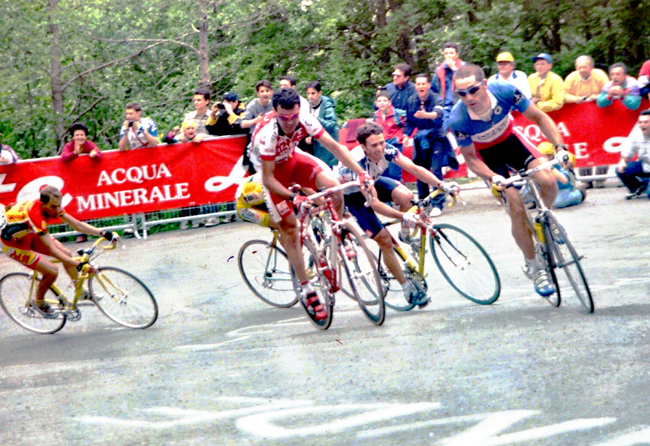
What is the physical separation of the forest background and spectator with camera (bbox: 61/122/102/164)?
5.57 metres

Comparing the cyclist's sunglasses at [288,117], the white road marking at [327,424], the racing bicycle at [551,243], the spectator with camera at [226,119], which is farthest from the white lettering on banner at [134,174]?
the white road marking at [327,424]

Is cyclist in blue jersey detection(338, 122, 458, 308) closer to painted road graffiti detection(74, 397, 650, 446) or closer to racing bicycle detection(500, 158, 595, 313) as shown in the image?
racing bicycle detection(500, 158, 595, 313)

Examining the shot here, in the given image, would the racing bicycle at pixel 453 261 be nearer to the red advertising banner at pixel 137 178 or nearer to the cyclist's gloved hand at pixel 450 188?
the cyclist's gloved hand at pixel 450 188

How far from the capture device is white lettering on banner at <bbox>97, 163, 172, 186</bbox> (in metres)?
13.2

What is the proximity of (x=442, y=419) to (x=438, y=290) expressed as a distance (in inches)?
142

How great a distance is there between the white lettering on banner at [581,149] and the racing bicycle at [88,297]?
8.00m

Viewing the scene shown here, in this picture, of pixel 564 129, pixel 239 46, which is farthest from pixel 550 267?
pixel 239 46

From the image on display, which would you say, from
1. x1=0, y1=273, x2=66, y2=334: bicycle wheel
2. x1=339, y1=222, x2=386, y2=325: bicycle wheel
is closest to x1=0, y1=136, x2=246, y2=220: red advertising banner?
x1=0, y1=273, x2=66, y2=334: bicycle wheel

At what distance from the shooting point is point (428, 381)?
5574 mm

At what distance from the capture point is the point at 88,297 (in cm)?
830

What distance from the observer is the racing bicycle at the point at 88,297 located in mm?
8117

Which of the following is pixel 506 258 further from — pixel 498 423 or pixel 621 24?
pixel 621 24

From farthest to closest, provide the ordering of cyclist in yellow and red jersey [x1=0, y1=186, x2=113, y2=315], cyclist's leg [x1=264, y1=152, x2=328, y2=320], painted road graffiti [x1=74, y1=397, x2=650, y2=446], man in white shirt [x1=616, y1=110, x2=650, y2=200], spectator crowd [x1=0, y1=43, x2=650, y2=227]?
1. spectator crowd [x1=0, y1=43, x2=650, y2=227]
2. man in white shirt [x1=616, y1=110, x2=650, y2=200]
3. cyclist in yellow and red jersey [x1=0, y1=186, x2=113, y2=315]
4. cyclist's leg [x1=264, y1=152, x2=328, y2=320]
5. painted road graffiti [x1=74, y1=397, x2=650, y2=446]

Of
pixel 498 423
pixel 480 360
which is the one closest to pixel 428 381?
pixel 480 360
